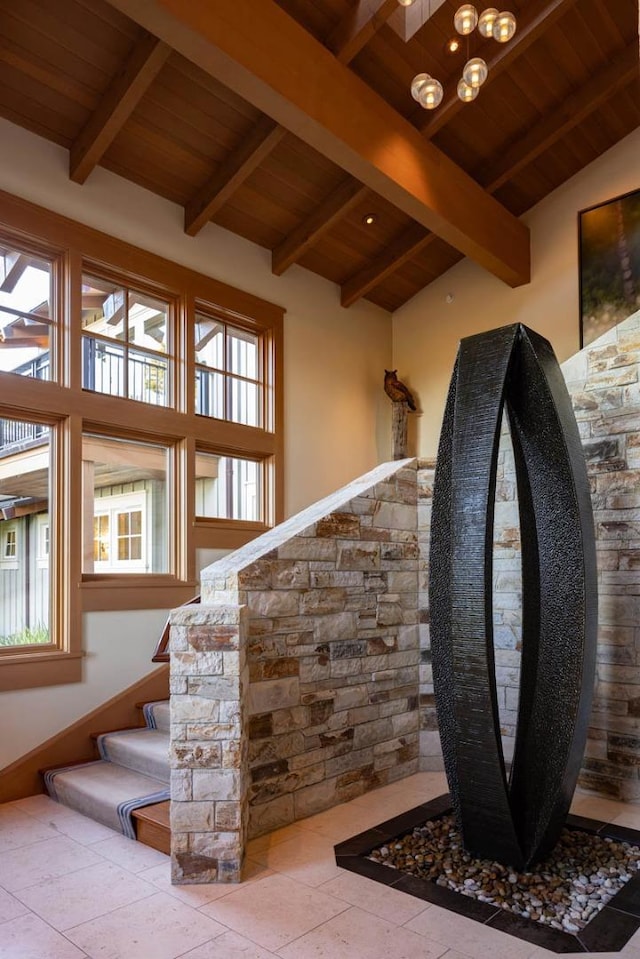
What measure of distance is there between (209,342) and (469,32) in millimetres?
2823

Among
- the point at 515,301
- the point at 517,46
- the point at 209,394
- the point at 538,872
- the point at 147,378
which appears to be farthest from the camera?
the point at 515,301

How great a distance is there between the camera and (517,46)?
4398 millimetres

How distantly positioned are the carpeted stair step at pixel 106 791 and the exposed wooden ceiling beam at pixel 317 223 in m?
4.06

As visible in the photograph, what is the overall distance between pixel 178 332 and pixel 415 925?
13.3 feet

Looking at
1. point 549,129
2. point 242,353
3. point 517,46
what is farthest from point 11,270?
point 549,129

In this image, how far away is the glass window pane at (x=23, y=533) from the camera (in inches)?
159

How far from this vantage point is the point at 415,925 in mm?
2391

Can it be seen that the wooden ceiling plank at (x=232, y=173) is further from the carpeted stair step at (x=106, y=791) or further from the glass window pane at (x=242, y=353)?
the carpeted stair step at (x=106, y=791)

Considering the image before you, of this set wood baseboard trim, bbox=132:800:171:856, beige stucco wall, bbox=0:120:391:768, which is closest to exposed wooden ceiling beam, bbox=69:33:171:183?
beige stucco wall, bbox=0:120:391:768

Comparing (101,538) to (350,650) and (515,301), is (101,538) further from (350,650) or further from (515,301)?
(515,301)

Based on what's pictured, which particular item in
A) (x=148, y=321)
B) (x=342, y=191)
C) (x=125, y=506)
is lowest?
(x=125, y=506)

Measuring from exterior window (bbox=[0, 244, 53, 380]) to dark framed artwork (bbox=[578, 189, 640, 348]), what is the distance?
4111 millimetres

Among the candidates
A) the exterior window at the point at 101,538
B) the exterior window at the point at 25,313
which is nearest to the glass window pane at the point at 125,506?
the exterior window at the point at 101,538

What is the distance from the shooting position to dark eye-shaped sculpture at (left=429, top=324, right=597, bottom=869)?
271 cm
